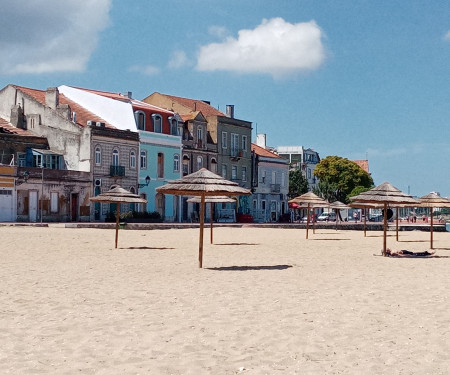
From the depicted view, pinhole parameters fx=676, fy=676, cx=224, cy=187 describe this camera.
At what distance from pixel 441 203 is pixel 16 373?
2124 centimetres

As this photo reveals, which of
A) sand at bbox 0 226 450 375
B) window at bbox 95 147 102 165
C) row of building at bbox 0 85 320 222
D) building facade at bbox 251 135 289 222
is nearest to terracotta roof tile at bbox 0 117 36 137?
row of building at bbox 0 85 320 222

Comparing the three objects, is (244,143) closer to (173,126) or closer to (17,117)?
(173,126)

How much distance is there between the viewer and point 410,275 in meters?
14.5

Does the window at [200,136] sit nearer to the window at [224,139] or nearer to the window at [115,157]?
the window at [224,139]

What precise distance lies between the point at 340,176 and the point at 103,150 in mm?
37116

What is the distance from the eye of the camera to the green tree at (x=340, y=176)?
251ft

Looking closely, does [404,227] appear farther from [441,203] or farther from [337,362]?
[337,362]

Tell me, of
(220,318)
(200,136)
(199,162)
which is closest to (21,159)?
(199,162)

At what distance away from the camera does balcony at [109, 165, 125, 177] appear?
47.0 metres

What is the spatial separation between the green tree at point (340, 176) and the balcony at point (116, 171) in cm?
3312

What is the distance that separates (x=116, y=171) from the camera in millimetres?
47219

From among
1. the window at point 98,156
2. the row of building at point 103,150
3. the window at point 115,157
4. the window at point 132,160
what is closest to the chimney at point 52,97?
the row of building at point 103,150

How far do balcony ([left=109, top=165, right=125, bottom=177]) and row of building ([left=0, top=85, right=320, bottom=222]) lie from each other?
0.07 meters

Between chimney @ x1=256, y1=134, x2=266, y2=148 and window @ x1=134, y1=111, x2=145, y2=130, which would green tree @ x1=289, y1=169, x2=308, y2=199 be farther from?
window @ x1=134, y1=111, x2=145, y2=130
